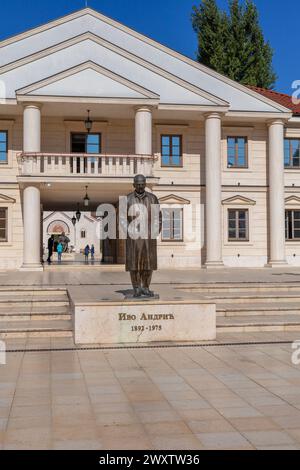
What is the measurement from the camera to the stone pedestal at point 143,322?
983cm

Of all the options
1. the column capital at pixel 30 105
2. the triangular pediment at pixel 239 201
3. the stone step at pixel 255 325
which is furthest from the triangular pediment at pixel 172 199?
the stone step at pixel 255 325

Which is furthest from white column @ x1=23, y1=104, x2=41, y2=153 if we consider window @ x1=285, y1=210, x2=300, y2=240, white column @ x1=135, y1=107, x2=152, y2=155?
window @ x1=285, y1=210, x2=300, y2=240

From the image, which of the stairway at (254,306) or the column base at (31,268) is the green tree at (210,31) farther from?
the stairway at (254,306)

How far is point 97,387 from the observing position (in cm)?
693

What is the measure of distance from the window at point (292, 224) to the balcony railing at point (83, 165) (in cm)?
822

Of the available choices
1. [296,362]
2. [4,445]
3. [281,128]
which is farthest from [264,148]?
[4,445]

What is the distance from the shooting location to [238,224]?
26.6 m

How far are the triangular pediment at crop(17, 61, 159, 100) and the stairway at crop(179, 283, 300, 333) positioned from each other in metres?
11.2

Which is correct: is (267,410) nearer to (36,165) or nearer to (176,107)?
(36,165)

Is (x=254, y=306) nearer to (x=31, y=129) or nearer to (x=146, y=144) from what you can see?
(x=146, y=144)

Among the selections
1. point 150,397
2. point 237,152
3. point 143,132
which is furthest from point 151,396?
point 237,152

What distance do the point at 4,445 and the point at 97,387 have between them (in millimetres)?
2164

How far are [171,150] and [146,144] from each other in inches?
127

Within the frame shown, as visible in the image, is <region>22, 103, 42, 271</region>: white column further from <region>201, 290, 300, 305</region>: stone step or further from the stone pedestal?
the stone pedestal
